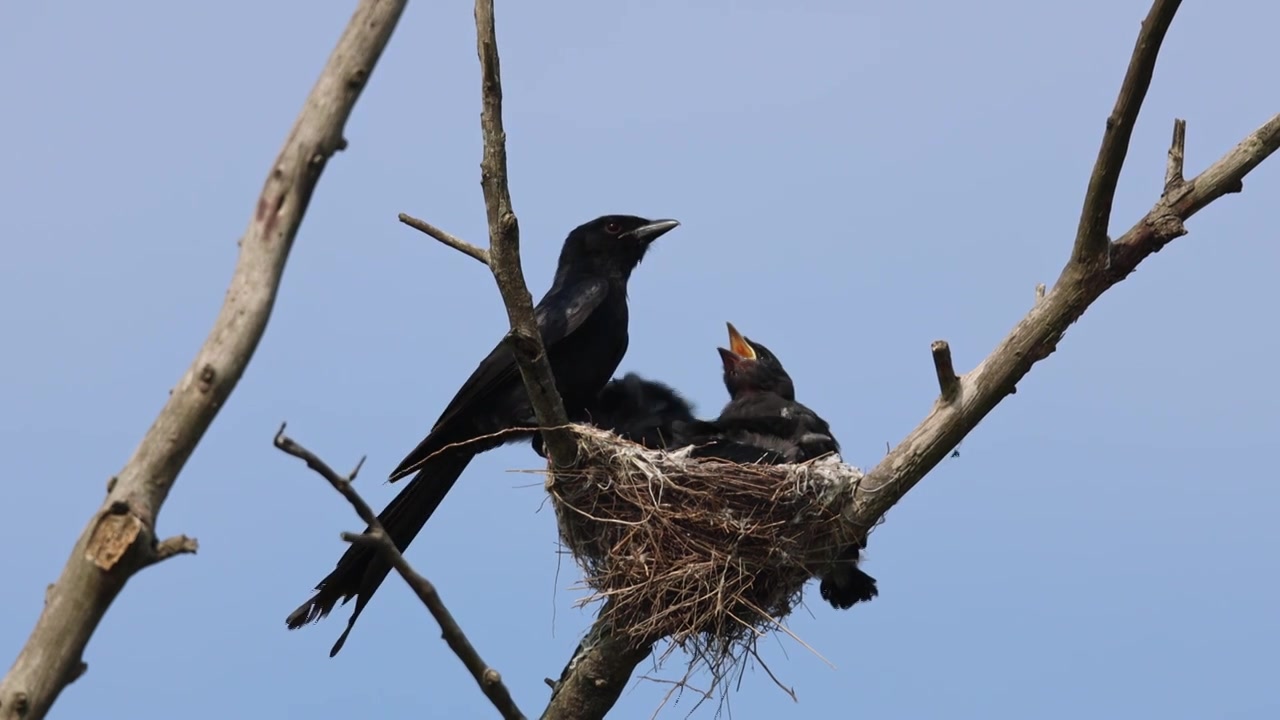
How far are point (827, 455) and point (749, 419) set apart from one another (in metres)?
0.74

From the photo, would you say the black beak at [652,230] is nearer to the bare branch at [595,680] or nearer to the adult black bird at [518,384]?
the adult black bird at [518,384]

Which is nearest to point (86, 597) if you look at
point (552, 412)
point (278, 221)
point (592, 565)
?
point (278, 221)

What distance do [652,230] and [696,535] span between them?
2.55m

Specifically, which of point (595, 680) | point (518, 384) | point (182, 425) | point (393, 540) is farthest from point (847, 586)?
point (182, 425)

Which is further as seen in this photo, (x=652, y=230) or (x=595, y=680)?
(x=652, y=230)

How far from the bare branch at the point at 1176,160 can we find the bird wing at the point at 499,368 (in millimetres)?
2945

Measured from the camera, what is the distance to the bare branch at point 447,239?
5289 millimetres

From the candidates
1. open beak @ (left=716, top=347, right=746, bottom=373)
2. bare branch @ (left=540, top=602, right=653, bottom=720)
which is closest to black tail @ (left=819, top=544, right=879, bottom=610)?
bare branch @ (left=540, top=602, right=653, bottom=720)

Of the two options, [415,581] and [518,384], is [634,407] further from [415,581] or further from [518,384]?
[415,581]

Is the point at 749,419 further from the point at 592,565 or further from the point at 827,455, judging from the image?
the point at 592,565

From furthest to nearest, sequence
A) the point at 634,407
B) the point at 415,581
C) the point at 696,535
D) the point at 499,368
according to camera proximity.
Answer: the point at 634,407 < the point at 499,368 < the point at 696,535 < the point at 415,581

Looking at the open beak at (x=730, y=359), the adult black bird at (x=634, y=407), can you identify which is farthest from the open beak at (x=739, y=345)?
the adult black bird at (x=634, y=407)

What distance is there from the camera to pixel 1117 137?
5.36 meters

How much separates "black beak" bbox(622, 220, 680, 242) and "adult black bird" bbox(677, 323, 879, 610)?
0.80 m
